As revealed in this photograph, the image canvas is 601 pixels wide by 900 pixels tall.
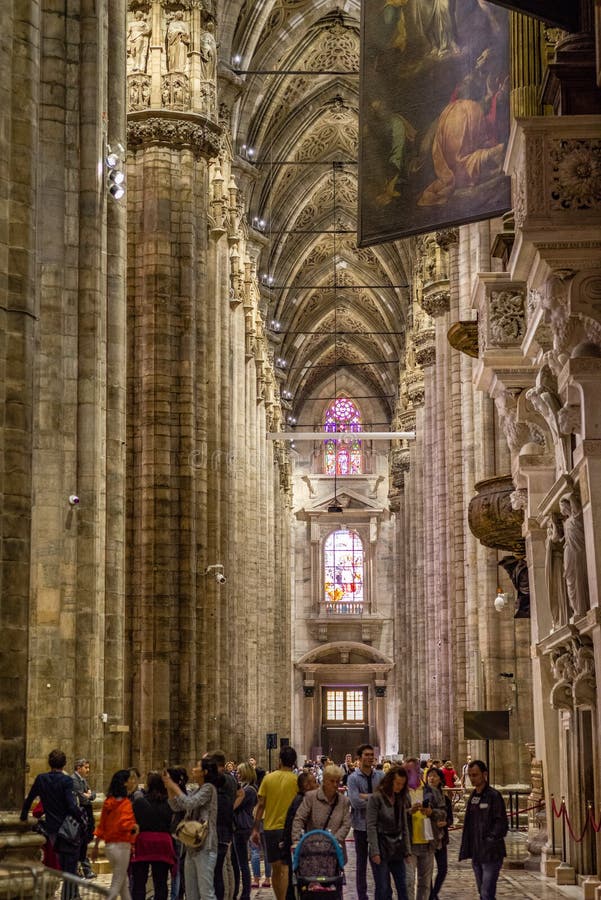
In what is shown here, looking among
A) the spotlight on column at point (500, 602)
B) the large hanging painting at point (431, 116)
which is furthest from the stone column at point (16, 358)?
the spotlight on column at point (500, 602)

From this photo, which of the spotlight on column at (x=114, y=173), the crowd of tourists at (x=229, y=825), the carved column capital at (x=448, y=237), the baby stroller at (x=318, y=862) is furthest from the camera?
the carved column capital at (x=448, y=237)

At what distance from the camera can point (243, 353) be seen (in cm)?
4219

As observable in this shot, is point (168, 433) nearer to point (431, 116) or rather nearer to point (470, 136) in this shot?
point (431, 116)

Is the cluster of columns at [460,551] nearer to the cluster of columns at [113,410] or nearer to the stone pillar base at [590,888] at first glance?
the cluster of columns at [113,410]

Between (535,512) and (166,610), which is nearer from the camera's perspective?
(535,512)

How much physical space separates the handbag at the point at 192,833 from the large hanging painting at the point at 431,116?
757cm

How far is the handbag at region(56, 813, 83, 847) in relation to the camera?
12.8m

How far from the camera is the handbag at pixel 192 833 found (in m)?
12.0

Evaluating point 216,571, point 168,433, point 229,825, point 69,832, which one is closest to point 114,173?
point 168,433

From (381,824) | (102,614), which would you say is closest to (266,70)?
(102,614)

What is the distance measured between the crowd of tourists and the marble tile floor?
2190mm

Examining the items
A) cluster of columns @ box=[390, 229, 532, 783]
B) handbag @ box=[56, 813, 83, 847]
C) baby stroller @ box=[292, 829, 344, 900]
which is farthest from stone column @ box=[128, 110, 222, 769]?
baby stroller @ box=[292, 829, 344, 900]

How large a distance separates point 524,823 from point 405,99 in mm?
15188

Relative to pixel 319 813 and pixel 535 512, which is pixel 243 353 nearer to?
pixel 535 512
